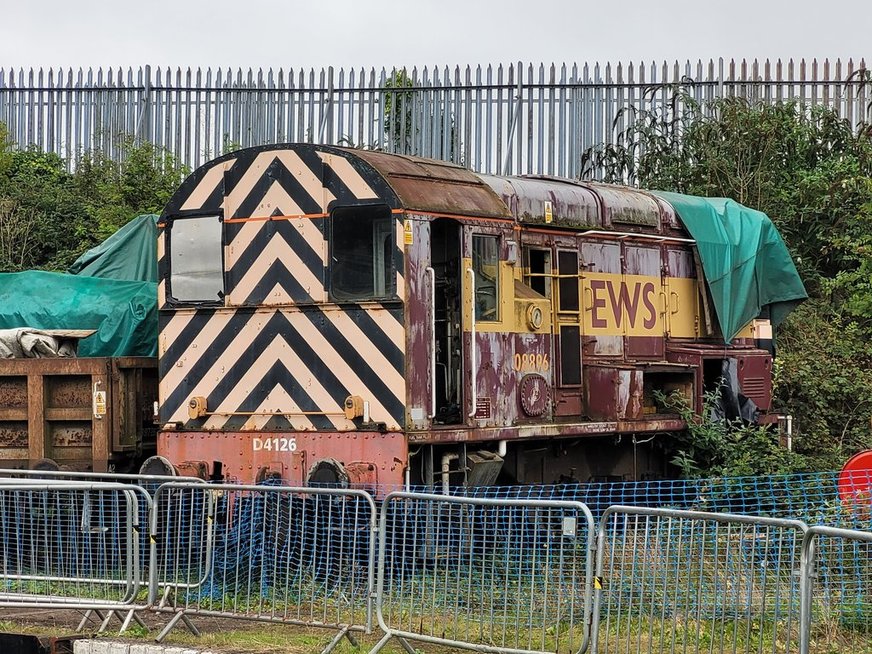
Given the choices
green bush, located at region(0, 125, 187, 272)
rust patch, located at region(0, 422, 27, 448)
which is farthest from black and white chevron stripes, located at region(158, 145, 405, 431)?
green bush, located at region(0, 125, 187, 272)

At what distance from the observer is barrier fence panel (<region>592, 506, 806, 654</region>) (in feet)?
23.9

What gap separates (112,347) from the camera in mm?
13422

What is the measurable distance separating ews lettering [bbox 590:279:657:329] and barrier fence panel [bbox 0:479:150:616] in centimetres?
494

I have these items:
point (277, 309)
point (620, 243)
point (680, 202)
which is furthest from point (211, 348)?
point (680, 202)

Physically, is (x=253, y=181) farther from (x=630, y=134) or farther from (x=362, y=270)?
(x=630, y=134)

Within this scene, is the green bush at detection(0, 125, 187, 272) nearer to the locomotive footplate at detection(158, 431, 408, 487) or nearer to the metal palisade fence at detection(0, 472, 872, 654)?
the locomotive footplate at detection(158, 431, 408, 487)

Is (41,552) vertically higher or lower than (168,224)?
lower

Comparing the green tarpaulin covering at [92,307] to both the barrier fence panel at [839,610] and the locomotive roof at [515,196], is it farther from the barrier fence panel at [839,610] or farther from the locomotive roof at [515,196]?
the barrier fence panel at [839,610]

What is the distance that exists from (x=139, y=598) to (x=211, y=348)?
276cm

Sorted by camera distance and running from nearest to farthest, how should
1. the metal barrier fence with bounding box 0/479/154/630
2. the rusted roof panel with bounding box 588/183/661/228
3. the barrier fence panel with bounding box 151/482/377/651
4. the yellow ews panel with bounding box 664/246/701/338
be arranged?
the barrier fence panel with bounding box 151/482/377/651
the metal barrier fence with bounding box 0/479/154/630
the rusted roof panel with bounding box 588/183/661/228
the yellow ews panel with bounding box 664/246/701/338

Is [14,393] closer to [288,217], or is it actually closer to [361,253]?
[288,217]

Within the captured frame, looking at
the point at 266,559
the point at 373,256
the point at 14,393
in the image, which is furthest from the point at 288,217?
the point at 266,559

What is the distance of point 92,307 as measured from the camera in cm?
1372

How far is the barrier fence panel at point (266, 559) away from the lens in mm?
8727
